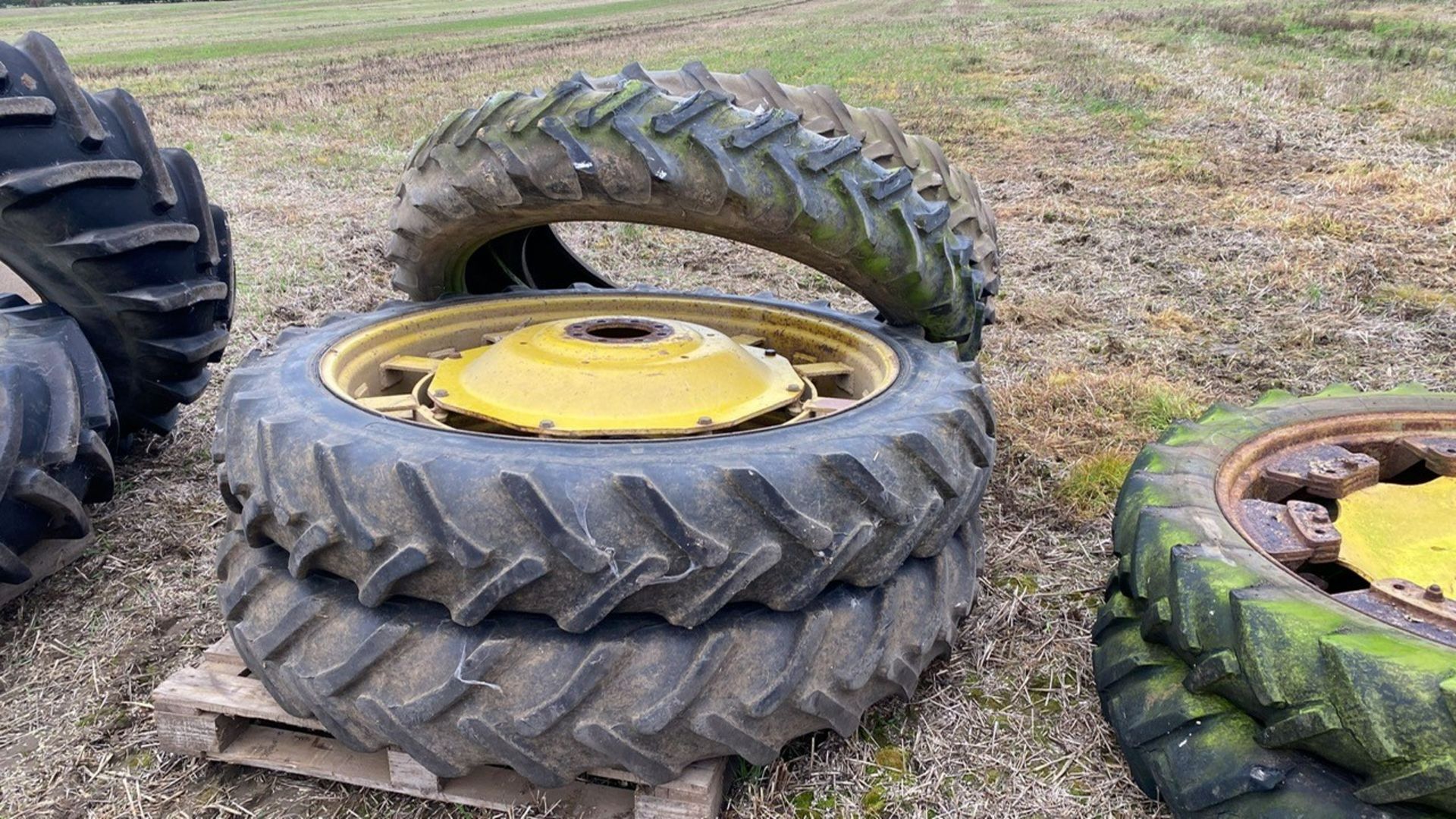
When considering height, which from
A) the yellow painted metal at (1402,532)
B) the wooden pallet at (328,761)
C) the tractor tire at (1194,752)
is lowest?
the wooden pallet at (328,761)

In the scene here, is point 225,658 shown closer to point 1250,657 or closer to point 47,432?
point 47,432

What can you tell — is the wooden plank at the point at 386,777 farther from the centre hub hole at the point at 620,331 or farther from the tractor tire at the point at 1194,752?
the centre hub hole at the point at 620,331

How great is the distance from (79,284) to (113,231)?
212mm

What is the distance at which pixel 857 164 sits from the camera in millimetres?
2609

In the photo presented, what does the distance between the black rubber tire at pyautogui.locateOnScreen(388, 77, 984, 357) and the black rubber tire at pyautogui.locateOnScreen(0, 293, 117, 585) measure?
108 cm

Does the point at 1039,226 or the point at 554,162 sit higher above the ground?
the point at 554,162

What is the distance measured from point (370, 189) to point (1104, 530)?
6885 millimetres

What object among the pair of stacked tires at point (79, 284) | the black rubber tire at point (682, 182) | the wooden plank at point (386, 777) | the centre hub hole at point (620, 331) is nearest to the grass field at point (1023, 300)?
the wooden plank at point (386, 777)

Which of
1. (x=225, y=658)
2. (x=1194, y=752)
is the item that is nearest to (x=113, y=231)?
(x=225, y=658)

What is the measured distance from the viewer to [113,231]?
9.80 ft

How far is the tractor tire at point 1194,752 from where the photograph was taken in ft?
5.71

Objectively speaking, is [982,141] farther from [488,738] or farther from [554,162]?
[488,738]

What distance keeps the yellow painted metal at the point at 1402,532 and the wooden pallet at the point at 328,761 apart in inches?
60.6

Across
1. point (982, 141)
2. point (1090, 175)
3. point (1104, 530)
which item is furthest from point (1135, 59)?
point (1104, 530)
